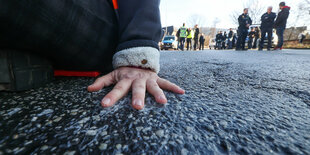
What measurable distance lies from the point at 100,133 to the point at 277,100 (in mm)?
739

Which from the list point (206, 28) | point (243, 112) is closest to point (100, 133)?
point (243, 112)

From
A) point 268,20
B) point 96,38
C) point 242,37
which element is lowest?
point 96,38

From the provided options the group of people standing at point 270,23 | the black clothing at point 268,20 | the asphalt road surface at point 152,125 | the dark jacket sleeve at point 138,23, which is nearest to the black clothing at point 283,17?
the group of people standing at point 270,23

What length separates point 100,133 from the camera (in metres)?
0.38

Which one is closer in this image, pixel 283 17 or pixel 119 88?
pixel 119 88

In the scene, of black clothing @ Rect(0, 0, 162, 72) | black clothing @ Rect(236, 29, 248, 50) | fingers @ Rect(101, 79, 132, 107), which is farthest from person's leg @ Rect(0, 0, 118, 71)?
black clothing @ Rect(236, 29, 248, 50)

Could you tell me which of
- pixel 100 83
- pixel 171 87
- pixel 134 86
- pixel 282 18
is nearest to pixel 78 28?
pixel 100 83

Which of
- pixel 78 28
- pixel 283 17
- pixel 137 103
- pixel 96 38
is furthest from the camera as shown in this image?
pixel 283 17

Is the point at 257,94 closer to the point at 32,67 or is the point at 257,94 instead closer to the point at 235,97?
the point at 235,97

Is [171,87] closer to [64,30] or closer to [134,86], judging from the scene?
[134,86]

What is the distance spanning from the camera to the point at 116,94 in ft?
1.93

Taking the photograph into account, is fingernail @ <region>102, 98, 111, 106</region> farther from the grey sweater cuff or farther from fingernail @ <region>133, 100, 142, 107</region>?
the grey sweater cuff

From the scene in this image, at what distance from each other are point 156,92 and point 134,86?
0.11 metres

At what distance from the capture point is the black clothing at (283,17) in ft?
18.3
